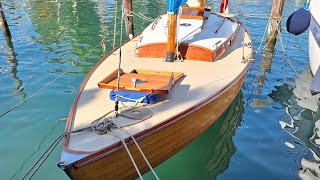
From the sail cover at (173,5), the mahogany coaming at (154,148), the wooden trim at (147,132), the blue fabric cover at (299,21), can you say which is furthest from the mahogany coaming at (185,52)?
the blue fabric cover at (299,21)

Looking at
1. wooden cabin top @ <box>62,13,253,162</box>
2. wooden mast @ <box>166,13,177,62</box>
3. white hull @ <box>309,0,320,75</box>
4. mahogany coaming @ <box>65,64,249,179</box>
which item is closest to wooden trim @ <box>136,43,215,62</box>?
wooden cabin top @ <box>62,13,253,162</box>

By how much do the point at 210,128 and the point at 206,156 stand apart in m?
1.16

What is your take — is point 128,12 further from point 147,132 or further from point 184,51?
point 147,132

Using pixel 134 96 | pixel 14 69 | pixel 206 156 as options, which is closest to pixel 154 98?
pixel 134 96

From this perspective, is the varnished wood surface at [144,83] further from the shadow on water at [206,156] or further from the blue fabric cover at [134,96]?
the shadow on water at [206,156]

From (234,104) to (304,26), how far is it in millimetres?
4247

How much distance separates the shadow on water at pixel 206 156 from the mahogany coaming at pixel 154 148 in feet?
3.17

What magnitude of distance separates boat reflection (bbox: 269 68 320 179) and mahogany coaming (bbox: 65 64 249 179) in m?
2.47

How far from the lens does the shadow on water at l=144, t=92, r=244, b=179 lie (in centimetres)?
710

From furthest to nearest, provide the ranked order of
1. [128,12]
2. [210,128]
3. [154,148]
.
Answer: [128,12], [210,128], [154,148]

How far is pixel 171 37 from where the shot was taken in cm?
816

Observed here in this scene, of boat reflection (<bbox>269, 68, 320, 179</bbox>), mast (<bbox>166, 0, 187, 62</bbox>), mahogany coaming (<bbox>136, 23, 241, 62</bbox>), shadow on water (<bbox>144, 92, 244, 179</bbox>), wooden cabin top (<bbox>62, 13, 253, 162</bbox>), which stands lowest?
shadow on water (<bbox>144, 92, 244, 179</bbox>)

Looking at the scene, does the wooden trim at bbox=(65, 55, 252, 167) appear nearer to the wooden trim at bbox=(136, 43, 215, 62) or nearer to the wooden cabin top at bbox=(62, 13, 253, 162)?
the wooden cabin top at bbox=(62, 13, 253, 162)

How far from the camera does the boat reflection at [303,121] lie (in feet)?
24.5
